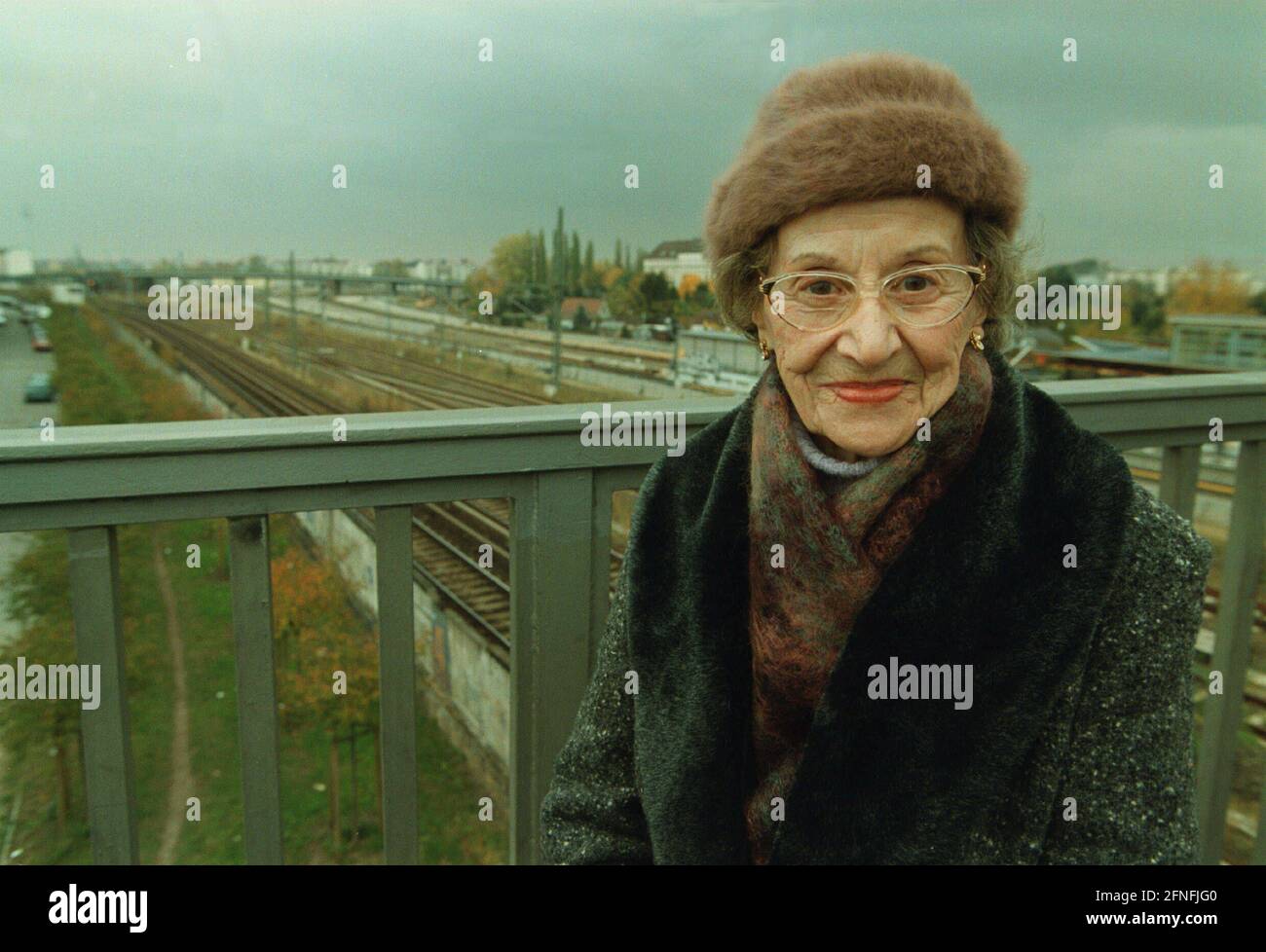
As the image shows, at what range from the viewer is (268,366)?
2.07 m

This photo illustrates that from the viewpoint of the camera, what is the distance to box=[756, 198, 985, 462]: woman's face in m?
1.26

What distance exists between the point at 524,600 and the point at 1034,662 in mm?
871

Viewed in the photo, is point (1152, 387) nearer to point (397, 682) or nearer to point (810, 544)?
point (810, 544)

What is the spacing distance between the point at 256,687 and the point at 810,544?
0.91m

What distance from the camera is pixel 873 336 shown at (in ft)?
4.18

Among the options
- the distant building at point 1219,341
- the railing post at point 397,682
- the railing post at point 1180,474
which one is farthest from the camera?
the distant building at point 1219,341

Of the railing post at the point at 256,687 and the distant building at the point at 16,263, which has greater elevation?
the distant building at the point at 16,263

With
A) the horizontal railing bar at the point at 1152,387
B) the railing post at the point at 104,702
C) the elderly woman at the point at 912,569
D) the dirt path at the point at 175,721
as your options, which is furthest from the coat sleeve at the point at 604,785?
the dirt path at the point at 175,721

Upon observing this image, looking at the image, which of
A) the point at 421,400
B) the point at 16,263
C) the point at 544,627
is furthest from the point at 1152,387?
the point at 16,263

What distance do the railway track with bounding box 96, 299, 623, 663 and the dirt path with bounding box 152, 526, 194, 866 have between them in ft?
1.55

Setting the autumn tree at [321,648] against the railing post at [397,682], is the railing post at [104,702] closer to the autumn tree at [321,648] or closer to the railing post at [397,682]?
the autumn tree at [321,648]

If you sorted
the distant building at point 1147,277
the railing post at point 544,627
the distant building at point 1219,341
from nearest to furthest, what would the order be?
the railing post at point 544,627 → the distant building at point 1147,277 → the distant building at point 1219,341

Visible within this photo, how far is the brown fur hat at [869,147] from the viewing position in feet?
3.98
